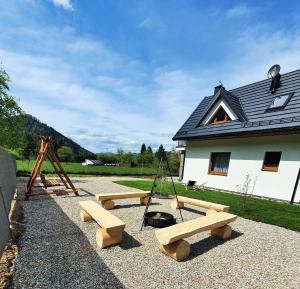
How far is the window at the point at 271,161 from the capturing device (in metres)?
9.41

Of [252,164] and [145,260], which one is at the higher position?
[252,164]

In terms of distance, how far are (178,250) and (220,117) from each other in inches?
430

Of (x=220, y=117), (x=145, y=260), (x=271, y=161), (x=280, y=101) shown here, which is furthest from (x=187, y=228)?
(x=220, y=117)

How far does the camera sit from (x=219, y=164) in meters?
12.2

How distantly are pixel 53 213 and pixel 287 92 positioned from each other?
12537mm

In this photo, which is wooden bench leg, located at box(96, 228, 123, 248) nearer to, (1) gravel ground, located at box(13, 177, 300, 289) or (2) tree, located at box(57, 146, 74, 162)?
(1) gravel ground, located at box(13, 177, 300, 289)

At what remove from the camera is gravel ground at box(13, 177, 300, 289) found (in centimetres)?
290

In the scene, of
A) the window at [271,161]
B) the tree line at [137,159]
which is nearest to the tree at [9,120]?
the window at [271,161]

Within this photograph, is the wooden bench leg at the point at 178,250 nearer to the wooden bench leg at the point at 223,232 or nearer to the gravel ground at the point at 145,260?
the gravel ground at the point at 145,260

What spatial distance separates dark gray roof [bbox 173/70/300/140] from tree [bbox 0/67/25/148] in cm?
1035

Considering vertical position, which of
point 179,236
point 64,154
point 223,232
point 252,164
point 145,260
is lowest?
point 145,260

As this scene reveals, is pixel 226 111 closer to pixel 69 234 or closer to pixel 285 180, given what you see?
pixel 285 180

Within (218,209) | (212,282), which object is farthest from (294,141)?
(212,282)

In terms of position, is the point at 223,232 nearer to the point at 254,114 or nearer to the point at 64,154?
the point at 254,114
